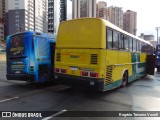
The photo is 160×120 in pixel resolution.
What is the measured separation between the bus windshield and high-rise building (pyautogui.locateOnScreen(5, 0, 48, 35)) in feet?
371

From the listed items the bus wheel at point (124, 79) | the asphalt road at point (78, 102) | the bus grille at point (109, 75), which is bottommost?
the asphalt road at point (78, 102)

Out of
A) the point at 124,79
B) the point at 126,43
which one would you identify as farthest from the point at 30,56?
the point at 124,79

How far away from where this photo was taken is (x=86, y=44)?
893cm

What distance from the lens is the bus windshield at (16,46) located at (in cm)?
1059

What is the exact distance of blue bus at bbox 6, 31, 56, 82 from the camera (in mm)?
10312

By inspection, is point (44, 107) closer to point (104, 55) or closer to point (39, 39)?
point (104, 55)

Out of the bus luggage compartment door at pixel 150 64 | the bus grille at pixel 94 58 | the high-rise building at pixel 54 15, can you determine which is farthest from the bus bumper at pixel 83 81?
the high-rise building at pixel 54 15

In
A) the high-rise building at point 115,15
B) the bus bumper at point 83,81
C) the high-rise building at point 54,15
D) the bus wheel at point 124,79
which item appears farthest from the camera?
the high-rise building at point 54,15

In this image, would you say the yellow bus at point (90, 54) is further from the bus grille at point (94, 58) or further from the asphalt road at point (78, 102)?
the asphalt road at point (78, 102)

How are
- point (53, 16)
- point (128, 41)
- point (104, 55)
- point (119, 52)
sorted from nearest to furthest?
point (104, 55) → point (119, 52) → point (128, 41) → point (53, 16)

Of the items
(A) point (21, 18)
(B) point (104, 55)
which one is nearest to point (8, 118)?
(B) point (104, 55)

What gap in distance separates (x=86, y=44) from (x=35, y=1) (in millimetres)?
142908

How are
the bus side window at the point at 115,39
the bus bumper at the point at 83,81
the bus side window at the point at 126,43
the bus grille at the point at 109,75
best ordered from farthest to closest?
the bus side window at the point at 126,43, the bus side window at the point at 115,39, the bus grille at the point at 109,75, the bus bumper at the point at 83,81

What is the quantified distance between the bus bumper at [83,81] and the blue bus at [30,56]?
1332 millimetres
